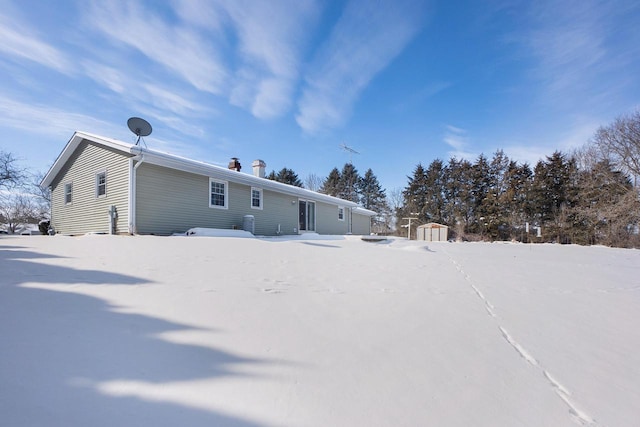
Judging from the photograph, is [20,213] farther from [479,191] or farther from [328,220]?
[479,191]

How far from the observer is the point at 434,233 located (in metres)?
23.3

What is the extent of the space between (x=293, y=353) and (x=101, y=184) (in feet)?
34.2

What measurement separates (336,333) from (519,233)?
26.5m

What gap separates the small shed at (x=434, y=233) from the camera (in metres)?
22.9

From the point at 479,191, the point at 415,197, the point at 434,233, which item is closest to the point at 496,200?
the point at 479,191

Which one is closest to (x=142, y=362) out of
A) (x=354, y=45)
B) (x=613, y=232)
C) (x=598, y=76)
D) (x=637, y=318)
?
(x=637, y=318)

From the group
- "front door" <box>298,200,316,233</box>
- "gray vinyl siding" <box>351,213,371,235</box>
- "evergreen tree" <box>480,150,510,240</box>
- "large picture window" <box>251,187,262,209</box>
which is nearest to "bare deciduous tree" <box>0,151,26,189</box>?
"large picture window" <box>251,187,262,209</box>

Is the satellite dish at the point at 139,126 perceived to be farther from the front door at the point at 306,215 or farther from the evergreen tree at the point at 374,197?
the evergreen tree at the point at 374,197

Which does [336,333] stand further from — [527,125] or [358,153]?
[358,153]

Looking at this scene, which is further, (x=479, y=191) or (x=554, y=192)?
(x=479, y=191)

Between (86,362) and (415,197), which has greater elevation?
(415,197)

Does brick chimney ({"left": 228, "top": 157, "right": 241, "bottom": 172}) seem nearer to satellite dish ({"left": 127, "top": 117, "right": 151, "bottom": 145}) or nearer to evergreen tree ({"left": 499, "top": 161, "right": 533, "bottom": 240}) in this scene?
satellite dish ({"left": 127, "top": 117, "right": 151, "bottom": 145})

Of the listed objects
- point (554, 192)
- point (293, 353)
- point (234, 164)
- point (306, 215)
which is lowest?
point (293, 353)

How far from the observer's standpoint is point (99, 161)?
9375mm
